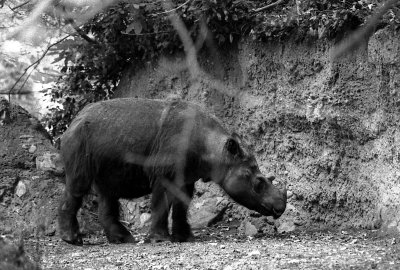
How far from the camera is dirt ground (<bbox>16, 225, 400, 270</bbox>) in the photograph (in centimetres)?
733

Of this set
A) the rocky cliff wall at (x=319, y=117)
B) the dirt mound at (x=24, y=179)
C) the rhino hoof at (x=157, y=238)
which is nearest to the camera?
the rocky cliff wall at (x=319, y=117)

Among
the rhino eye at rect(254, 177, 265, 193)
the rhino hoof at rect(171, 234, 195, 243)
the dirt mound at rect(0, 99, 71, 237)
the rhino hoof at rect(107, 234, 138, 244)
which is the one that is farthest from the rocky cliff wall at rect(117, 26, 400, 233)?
the dirt mound at rect(0, 99, 71, 237)

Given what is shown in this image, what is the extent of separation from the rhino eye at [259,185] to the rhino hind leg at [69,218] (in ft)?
7.32

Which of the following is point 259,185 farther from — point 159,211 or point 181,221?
point 159,211

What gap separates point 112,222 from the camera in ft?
35.1

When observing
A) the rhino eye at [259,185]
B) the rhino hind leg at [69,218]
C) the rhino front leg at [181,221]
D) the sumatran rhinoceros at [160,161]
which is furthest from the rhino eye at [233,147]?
the rhino hind leg at [69,218]

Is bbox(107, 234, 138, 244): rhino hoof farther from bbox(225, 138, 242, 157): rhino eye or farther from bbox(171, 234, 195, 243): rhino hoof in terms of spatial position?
bbox(225, 138, 242, 157): rhino eye

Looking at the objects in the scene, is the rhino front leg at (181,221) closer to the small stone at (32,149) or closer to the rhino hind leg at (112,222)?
the rhino hind leg at (112,222)

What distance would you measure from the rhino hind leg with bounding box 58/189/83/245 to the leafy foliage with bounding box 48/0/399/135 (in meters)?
1.88

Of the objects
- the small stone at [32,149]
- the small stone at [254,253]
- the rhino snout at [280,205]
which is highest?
the small stone at [32,149]

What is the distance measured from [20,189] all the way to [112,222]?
174cm

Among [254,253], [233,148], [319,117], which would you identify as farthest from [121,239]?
[319,117]

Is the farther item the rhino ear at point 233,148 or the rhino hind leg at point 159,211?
the rhino ear at point 233,148

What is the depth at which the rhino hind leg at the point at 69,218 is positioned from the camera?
33.6 ft
